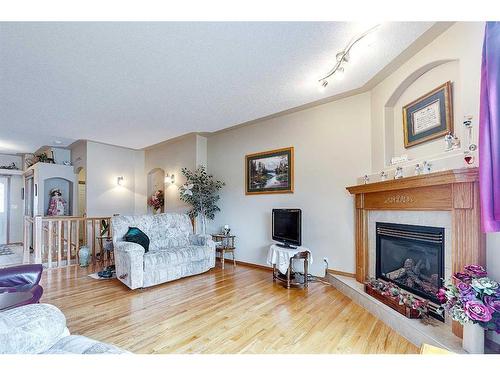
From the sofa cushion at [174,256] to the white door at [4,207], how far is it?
6.30 meters

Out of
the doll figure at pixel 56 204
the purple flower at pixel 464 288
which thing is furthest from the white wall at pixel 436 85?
the doll figure at pixel 56 204

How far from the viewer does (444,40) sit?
2033mm

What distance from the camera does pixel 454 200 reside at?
1.77 metres

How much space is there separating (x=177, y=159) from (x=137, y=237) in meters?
2.45

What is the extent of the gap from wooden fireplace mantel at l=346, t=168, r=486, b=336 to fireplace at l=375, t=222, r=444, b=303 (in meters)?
0.23

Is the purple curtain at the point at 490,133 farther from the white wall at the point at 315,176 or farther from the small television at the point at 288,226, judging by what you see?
the small television at the point at 288,226

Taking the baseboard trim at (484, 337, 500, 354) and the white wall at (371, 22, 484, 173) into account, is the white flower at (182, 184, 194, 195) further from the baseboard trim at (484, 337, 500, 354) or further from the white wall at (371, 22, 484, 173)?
the baseboard trim at (484, 337, 500, 354)

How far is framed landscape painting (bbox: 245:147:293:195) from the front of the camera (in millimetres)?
3881

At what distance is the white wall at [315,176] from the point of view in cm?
319

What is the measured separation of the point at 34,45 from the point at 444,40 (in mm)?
3568

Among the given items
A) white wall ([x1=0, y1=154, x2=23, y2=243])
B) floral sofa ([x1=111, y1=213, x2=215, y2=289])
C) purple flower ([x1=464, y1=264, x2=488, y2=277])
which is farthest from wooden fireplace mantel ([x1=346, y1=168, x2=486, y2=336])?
white wall ([x1=0, y1=154, x2=23, y2=243])
